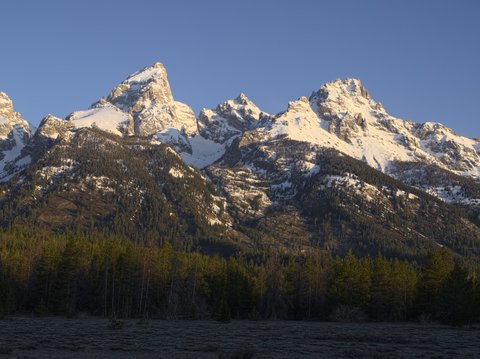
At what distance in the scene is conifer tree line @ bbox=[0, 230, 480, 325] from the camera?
369ft

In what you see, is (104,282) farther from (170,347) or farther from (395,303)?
(170,347)

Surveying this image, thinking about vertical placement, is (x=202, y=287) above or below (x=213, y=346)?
above

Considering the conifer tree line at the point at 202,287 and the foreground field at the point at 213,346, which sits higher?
the conifer tree line at the point at 202,287

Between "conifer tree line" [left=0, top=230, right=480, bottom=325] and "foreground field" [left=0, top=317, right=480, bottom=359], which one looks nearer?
"foreground field" [left=0, top=317, right=480, bottom=359]

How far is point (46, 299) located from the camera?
11712 cm

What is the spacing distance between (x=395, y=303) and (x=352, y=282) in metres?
9.44

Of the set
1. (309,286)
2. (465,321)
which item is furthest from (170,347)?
(309,286)

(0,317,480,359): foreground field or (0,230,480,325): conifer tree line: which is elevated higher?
(0,230,480,325): conifer tree line

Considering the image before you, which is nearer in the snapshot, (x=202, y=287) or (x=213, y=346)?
(x=213, y=346)

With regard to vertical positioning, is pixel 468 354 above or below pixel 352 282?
below

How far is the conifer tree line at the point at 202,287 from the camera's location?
112500mm

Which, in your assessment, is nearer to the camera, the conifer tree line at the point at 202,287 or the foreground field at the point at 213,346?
the foreground field at the point at 213,346

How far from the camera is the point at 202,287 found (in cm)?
12244

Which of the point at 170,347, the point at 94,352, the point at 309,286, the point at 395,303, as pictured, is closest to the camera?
the point at 94,352
